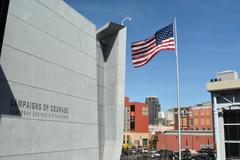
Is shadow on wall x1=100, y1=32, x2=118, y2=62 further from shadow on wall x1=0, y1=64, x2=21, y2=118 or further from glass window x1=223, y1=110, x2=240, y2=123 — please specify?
glass window x1=223, y1=110, x2=240, y2=123

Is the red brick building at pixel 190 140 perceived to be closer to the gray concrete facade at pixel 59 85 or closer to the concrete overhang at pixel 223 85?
the concrete overhang at pixel 223 85

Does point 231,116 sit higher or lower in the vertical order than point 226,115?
lower

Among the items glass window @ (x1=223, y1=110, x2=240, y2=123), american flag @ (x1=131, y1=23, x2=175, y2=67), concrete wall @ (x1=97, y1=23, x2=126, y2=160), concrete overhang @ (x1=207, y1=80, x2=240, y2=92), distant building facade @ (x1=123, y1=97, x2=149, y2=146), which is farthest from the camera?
distant building facade @ (x1=123, y1=97, x2=149, y2=146)

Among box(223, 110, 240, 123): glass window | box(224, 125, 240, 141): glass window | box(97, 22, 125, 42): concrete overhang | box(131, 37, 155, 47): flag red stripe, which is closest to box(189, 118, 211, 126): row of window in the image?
box(223, 110, 240, 123): glass window

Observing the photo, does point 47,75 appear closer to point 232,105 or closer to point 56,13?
point 56,13

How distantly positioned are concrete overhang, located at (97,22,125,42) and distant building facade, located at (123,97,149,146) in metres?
85.4

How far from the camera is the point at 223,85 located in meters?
33.8

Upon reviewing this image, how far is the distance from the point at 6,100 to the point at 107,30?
11.2 metres

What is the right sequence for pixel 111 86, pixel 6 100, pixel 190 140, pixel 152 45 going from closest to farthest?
pixel 6 100
pixel 152 45
pixel 111 86
pixel 190 140

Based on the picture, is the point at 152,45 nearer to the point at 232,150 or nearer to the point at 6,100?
the point at 6,100

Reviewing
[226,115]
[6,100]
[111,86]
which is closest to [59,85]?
[6,100]

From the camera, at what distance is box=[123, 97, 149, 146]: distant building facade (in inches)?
4247

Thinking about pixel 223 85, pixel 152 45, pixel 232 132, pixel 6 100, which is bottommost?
pixel 232 132

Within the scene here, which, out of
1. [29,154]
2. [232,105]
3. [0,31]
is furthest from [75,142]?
[232,105]
